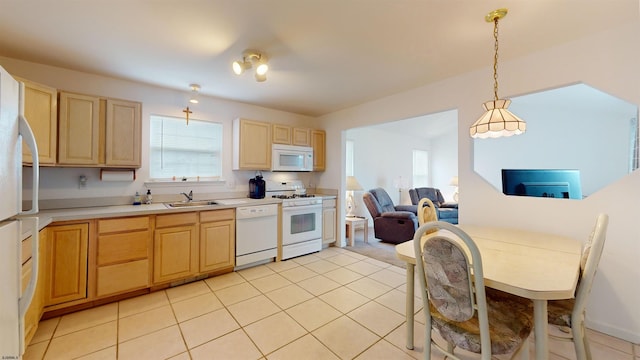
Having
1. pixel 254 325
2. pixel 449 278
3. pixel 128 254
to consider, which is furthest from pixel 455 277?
pixel 128 254

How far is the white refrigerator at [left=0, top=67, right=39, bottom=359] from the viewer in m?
0.94

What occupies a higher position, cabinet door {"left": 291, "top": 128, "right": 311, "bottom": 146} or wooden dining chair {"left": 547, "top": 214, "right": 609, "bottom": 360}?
cabinet door {"left": 291, "top": 128, "right": 311, "bottom": 146}

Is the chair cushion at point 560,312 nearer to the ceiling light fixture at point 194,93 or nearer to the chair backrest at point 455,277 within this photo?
the chair backrest at point 455,277

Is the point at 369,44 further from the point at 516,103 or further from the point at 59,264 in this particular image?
the point at 516,103

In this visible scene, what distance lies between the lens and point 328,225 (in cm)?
429

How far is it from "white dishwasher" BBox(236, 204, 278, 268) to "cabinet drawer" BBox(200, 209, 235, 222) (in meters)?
0.09

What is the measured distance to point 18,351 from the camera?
1.06 metres

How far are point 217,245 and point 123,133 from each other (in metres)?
1.64

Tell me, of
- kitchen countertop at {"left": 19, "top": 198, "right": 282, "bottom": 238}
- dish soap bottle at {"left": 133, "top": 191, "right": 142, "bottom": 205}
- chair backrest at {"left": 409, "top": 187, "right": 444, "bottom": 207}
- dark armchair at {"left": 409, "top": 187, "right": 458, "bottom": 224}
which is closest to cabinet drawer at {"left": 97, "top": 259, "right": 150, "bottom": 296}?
kitchen countertop at {"left": 19, "top": 198, "right": 282, "bottom": 238}

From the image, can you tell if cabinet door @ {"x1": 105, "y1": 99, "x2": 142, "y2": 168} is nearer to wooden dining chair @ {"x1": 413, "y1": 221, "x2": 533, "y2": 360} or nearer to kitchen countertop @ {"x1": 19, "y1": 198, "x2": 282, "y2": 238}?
kitchen countertop @ {"x1": 19, "y1": 198, "x2": 282, "y2": 238}

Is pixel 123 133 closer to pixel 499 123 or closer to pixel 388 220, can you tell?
pixel 499 123

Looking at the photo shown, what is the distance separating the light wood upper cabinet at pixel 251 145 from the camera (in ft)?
12.0

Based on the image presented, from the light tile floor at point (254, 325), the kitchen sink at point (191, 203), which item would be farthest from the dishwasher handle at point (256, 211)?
the light tile floor at point (254, 325)

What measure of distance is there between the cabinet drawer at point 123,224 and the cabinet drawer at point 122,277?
13.5 inches
